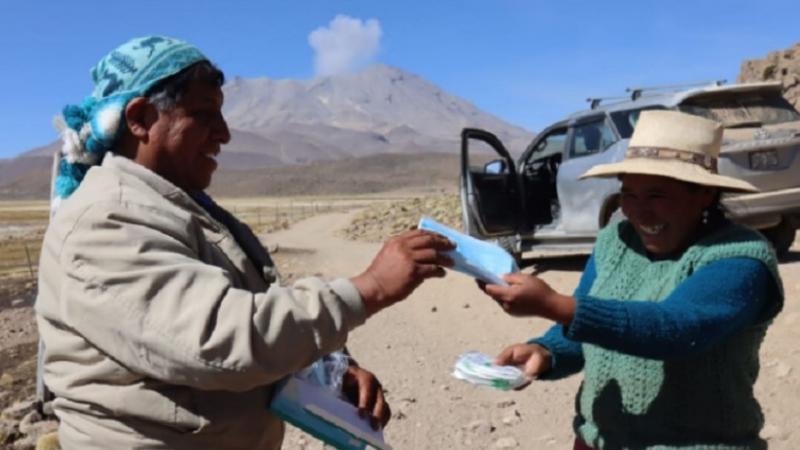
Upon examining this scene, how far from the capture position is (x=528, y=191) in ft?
36.4

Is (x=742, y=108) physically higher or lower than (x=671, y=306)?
lower

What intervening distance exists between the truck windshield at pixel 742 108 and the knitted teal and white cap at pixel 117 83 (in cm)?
783

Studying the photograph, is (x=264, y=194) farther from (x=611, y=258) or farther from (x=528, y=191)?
(x=611, y=258)

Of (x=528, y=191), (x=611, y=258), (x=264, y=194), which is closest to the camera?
(x=611, y=258)

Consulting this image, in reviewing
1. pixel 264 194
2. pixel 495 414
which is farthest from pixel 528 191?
pixel 264 194

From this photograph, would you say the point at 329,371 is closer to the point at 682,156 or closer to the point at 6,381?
the point at 682,156

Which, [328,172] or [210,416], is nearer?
[210,416]

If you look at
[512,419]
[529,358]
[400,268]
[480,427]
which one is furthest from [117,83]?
[512,419]

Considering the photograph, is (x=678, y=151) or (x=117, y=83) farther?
(x=678, y=151)

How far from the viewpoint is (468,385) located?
6.21m

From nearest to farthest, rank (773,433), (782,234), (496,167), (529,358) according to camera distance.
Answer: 1. (529,358)
2. (773,433)
3. (782,234)
4. (496,167)

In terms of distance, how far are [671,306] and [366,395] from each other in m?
0.86

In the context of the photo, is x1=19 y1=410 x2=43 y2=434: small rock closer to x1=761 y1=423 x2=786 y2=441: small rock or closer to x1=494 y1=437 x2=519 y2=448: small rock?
x1=494 y1=437 x2=519 y2=448: small rock

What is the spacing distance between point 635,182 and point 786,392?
12.5 feet
